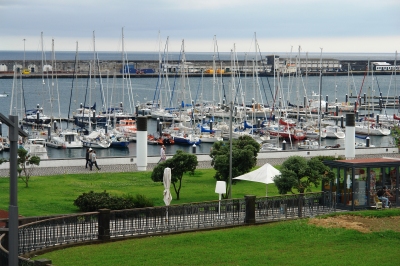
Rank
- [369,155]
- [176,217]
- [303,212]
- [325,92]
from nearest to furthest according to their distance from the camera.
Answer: [176,217] → [303,212] → [369,155] → [325,92]

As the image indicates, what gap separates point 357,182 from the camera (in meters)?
31.6

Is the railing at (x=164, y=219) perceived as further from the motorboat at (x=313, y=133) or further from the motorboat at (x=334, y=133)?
the motorboat at (x=334, y=133)

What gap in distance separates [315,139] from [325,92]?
9984cm

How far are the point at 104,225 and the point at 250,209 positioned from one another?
5696 millimetres

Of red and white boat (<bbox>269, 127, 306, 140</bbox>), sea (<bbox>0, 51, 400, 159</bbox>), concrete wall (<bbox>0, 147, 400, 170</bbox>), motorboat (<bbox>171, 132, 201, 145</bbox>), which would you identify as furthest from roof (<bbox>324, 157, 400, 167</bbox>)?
red and white boat (<bbox>269, 127, 306, 140</bbox>)

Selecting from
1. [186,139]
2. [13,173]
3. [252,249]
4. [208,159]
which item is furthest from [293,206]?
[186,139]

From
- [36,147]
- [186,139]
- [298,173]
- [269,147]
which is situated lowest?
[269,147]

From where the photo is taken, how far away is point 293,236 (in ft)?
83.9

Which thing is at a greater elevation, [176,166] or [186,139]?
[176,166]

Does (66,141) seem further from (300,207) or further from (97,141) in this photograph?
(300,207)

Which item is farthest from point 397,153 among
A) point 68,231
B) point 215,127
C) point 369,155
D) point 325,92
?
point 325,92

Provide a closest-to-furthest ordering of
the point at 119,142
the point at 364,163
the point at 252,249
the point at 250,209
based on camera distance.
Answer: the point at 252,249, the point at 250,209, the point at 364,163, the point at 119,142

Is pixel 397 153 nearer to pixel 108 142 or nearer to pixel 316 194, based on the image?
pixel 316 194

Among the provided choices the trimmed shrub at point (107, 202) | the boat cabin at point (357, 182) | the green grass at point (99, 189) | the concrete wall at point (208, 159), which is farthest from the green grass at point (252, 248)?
the concrete wall at point (208, 159)
